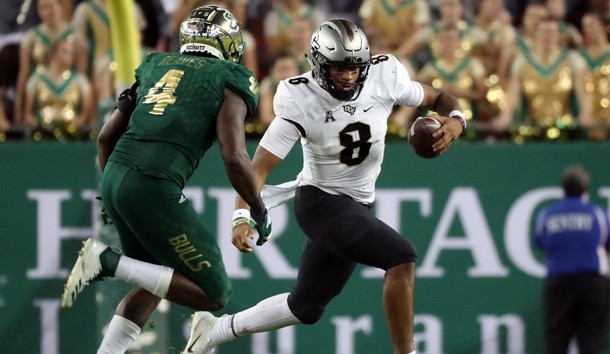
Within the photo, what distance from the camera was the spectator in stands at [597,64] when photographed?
9.84 metres

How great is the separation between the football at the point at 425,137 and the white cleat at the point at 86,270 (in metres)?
1.69

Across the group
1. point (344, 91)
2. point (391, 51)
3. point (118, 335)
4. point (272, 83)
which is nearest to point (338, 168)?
point (344, 91)

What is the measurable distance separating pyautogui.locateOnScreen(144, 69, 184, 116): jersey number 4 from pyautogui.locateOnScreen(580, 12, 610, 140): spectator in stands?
4026 mm

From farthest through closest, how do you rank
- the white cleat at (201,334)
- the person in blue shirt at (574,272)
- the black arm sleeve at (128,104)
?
the person in blue shirt at (574,272)
the white cleat at (201,334)
the black arm sleeve at (128,104)

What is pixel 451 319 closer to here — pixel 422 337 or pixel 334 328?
pixel 422 337

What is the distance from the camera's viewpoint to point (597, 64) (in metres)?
10.0

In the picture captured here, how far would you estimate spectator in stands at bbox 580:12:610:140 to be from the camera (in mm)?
9836

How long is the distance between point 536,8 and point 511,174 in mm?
1566

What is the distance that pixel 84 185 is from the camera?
929cm

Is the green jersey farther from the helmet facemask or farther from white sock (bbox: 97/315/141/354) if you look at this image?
white sock (bbox: 97/315/141/354)

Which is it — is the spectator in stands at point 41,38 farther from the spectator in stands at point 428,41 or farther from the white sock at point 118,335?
the white sock at point 118,335

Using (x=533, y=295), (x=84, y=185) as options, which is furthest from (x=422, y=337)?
(x=84, y=185)

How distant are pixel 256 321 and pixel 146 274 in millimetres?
1015

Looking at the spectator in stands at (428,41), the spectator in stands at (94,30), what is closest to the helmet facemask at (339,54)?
the spectator in stands at (428,41)
